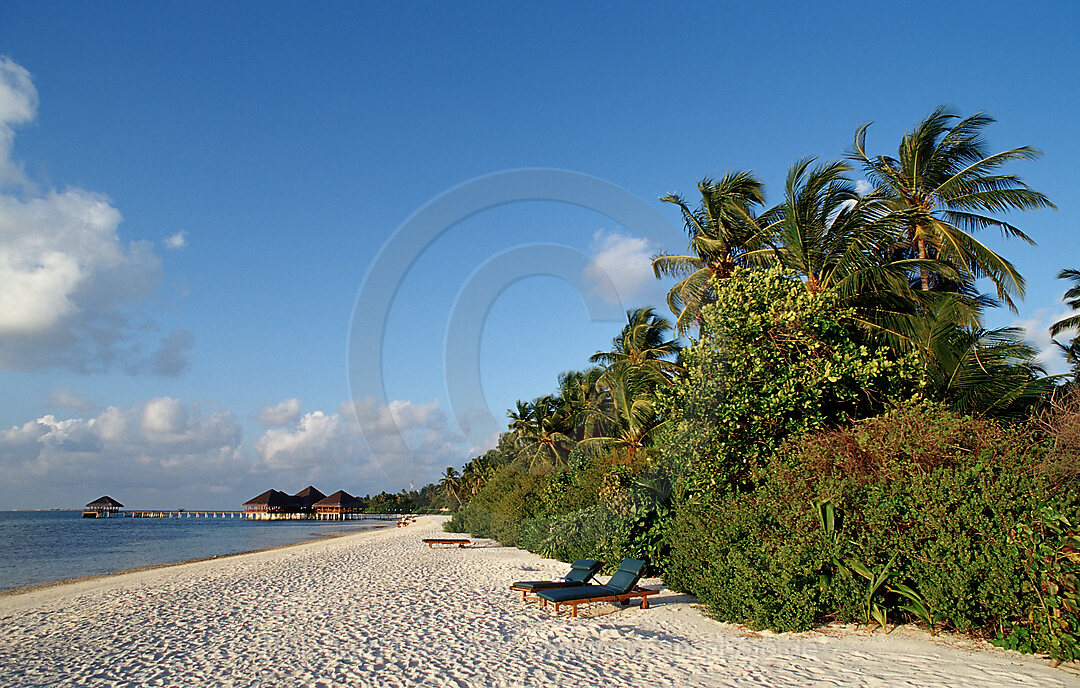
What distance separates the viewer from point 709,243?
51.5ft

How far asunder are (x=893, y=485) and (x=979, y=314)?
7.33 metres

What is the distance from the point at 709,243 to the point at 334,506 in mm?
101697

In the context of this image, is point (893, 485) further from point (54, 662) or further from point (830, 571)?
point (54, 662)

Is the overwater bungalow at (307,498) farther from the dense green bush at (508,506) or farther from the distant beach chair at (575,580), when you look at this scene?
the distant beach chair at (575,580)

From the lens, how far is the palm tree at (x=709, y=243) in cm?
1572

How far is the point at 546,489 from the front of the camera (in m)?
21.2

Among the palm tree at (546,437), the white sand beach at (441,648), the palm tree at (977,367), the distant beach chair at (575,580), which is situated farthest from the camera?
the palm tree at (546,437)

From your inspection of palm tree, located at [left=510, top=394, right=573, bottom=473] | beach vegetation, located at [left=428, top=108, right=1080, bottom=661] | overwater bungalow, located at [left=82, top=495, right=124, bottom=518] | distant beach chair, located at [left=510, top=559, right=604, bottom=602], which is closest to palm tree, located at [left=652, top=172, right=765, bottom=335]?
beach vegetation, located at [left=428, top=108, right=1080, bottom=661]

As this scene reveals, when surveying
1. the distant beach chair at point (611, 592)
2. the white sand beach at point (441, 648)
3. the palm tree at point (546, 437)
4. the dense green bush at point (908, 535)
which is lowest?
the white sand beach at point (441, 648)

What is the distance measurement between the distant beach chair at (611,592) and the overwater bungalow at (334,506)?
104m

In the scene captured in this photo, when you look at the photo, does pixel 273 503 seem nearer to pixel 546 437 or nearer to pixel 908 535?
pixel 546 437

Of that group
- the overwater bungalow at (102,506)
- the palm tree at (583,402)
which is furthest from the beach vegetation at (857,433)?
the overwater bungalow at (102,506)

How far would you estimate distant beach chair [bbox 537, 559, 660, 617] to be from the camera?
8.78 metres

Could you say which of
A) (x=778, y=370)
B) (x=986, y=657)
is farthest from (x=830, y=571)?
(x=778, y=370)
